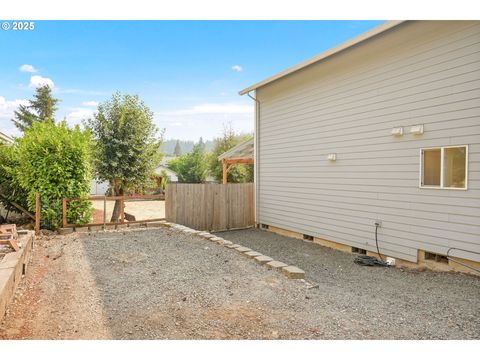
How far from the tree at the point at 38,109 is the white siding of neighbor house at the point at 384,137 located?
22.1 m

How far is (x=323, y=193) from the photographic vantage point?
7270mm

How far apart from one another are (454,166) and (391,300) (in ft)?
7.63

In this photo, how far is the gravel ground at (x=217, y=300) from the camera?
277 centimetres

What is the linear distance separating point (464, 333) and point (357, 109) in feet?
14.7

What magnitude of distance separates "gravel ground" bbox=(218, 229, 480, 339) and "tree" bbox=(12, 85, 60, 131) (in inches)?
977

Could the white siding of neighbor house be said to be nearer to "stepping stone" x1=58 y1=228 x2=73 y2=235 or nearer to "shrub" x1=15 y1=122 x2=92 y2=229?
"shrub" x1=15 y1=122 x2=92 y2=229

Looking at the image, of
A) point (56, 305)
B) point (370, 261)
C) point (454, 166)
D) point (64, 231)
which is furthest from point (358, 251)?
point (64, 231)

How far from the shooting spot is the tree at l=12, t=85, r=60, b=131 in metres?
24.0

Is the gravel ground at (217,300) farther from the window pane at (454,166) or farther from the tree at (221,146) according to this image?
the tree at (221,146)

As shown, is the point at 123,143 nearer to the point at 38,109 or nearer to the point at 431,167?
the point at 431,167

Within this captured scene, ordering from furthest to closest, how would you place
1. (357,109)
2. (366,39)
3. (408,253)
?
(357,109) < (366,39) < (408,253)

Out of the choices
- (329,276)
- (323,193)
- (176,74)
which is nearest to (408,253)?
(329,276)

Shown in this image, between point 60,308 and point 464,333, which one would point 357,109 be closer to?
point 464,333
